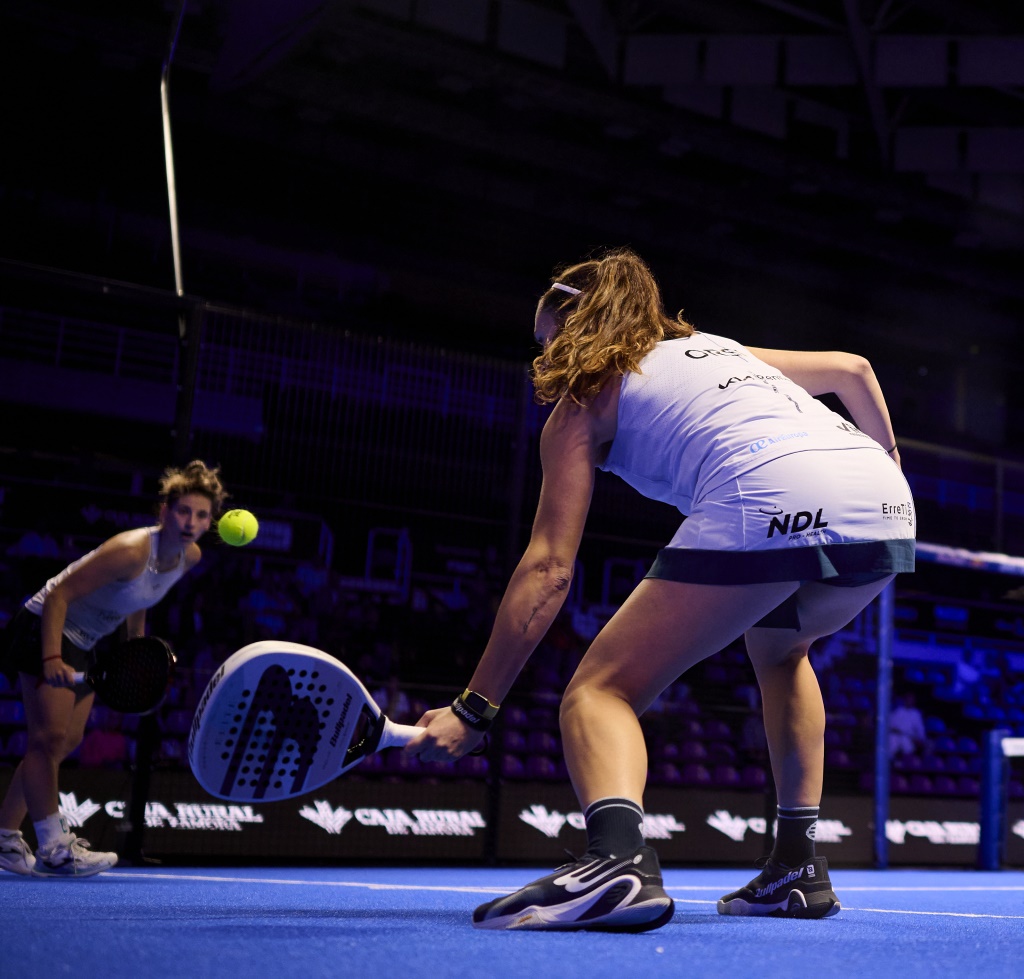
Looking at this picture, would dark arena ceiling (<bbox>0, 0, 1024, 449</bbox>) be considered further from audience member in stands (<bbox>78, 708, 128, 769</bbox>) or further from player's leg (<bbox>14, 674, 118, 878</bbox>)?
player's leg (<bbox>14, 674, 118, 878</bbox>)

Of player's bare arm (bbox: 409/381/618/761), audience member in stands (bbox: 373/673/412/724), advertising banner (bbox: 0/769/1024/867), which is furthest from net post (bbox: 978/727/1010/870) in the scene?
player's bare arm (bbox: 409/381/618/761)

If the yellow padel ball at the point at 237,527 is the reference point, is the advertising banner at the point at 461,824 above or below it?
below

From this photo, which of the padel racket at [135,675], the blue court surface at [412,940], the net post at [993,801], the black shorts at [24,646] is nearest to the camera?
the blue court surface at [412,940]

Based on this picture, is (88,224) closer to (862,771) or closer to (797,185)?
(797,185)

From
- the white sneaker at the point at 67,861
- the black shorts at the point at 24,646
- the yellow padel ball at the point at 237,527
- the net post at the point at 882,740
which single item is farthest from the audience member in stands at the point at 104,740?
the net post at the point at 882,740

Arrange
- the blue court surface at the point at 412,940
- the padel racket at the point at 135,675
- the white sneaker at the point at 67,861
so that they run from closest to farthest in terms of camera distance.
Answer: the blue court surface at the point at 412,940, the white sneaker at the point at 67,861, the padel racket at the point at 135,675

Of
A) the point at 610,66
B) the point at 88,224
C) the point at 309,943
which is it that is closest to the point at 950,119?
the point at 610,66

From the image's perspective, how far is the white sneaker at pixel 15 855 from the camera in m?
3.84

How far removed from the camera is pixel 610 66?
9.07 metres

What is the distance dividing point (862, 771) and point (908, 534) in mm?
4762

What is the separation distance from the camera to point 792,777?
2.57 meters

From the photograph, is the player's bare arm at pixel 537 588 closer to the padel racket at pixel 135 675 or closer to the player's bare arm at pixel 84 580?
the padel racket at pixel 135 675

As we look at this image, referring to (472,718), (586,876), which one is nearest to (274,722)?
(472,718)

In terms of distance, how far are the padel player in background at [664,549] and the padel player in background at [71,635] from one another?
2267 millimetres
